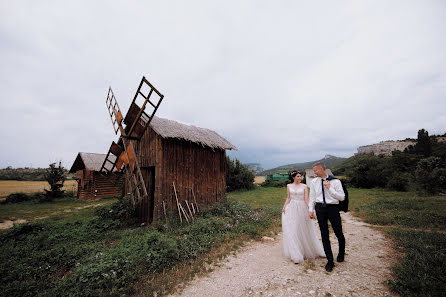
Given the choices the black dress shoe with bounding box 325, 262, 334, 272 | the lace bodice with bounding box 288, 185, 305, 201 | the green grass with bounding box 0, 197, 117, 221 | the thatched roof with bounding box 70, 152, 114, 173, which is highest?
the thatched roof with bounding box 70, 152, 114, 173

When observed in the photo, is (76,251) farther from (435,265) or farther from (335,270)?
(435,265)

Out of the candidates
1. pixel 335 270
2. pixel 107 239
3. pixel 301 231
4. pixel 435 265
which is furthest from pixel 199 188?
pixel 435 265

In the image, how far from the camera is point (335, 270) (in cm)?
422

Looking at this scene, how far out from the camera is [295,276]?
13.4 feet

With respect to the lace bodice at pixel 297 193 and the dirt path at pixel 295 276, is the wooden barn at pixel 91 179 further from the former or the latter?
the lace bodice at pixel 297 193

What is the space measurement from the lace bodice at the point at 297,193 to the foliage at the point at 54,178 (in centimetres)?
2567

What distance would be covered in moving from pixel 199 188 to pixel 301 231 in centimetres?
665

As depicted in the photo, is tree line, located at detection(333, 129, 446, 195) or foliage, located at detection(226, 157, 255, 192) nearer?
tree line, located at detection(333, 129, 446, 195)

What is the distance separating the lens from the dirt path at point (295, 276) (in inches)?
141

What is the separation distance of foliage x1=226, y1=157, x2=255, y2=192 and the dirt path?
19.6 metres

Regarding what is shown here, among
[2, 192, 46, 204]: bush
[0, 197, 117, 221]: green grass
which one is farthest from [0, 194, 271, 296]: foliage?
[2, 192, 46, 204]: bush

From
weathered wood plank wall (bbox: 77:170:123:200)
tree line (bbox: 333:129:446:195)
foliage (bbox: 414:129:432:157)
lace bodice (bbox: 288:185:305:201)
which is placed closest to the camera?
lace bodice (bbox: 288:185:305:201)

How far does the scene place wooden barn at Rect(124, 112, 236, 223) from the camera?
8984 millimetres

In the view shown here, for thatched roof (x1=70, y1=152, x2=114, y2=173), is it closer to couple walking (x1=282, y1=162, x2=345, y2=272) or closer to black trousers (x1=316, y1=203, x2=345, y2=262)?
couple walking (x1=282, y1=162, x2=345, y2=272)
